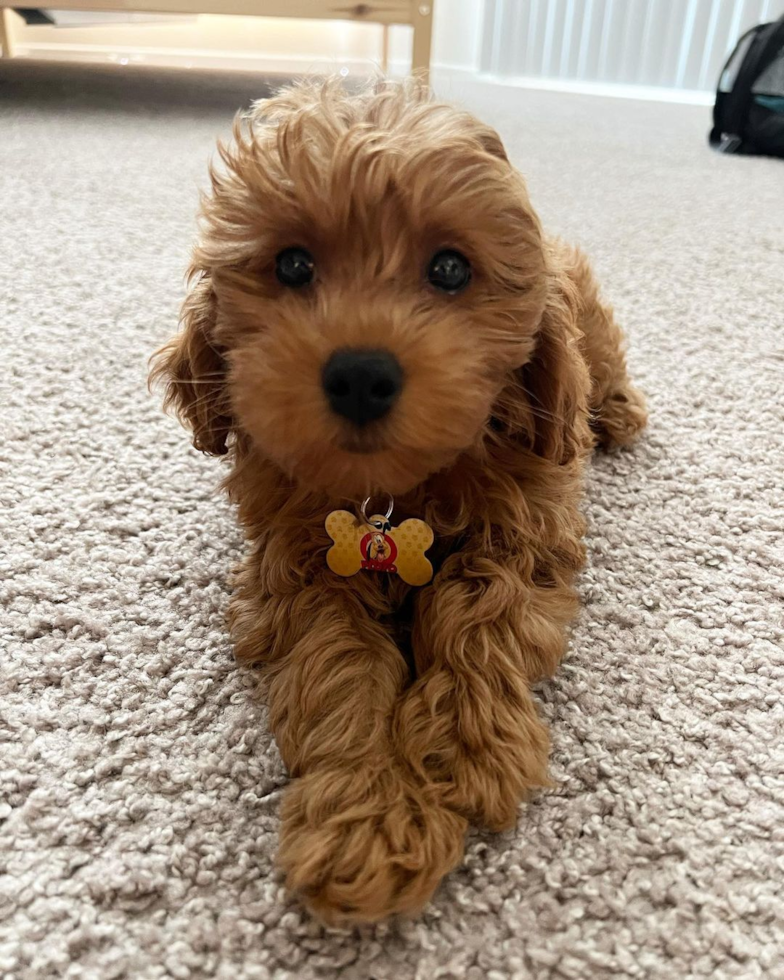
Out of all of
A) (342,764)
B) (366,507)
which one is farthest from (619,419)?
(342,764)

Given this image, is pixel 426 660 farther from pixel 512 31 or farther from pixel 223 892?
pixel 512 31

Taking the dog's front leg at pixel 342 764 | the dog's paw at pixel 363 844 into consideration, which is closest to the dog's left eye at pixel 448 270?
the dog's front leg at pixel 342 764

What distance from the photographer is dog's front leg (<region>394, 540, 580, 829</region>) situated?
798mm

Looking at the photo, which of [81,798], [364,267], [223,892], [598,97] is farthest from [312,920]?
[598,97]

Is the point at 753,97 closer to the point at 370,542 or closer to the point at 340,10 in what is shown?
the point at 340,10

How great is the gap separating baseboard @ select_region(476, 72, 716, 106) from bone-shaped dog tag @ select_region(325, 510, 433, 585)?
16.9 ft

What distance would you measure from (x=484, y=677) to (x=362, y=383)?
32 centimetres

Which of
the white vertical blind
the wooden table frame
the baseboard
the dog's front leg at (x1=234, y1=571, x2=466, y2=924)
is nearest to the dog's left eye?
the dog's front leg at (x1=234, y1=571, x2=466, y2=924)

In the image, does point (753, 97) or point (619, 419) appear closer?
point (619, 419)

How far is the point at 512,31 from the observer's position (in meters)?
5.82

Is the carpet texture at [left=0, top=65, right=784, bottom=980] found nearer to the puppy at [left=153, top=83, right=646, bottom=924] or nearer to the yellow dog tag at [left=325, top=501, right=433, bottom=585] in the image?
the puppy at [left=153, top=83, right=646, bottom=924]

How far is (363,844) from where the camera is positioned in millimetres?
723

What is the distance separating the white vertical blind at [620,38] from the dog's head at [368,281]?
4.91 meters

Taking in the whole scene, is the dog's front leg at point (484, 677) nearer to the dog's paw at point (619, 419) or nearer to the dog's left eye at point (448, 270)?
the dog's left eye at point (448, 270)
